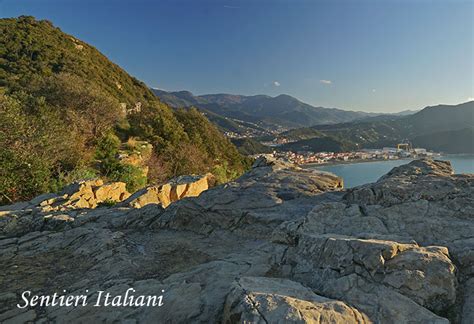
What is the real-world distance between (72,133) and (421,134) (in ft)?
418

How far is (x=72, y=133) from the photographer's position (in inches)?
738

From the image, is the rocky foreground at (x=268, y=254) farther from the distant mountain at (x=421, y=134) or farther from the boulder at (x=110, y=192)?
the distant mountain at (x=421, y=134)

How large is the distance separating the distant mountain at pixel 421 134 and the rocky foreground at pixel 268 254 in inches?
3146

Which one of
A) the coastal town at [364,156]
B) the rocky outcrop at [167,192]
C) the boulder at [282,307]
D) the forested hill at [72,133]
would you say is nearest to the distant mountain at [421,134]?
the coastal town at [364,156]

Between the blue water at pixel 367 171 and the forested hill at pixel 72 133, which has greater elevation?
the forested hill at pixel 72 133

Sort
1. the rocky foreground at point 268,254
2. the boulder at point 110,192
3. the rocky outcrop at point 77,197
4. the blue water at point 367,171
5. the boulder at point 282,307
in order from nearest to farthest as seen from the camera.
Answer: the boulder at point 282,307
the rocky foreground at point 268,254
the rocky outcrop at point 77,197
the boulder at point 110,192
the blue water at point 367,171

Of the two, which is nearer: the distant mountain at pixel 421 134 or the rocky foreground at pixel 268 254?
the rocky foreground at pixel 268 254

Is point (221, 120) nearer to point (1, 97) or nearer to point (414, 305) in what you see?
point (1, 97)

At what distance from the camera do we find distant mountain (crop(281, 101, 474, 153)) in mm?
79062

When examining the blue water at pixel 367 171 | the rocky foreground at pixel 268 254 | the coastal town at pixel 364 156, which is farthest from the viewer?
the coastal town at pixel 364 156

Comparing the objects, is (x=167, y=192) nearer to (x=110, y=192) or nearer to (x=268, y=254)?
(x=110, y=192)

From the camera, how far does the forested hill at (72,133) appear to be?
1384 centimetres

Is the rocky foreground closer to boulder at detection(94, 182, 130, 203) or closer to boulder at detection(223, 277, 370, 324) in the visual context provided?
boulder at detection(223, 277, 370, 324)

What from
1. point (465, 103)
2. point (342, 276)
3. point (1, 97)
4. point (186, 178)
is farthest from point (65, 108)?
point (465, 103)
